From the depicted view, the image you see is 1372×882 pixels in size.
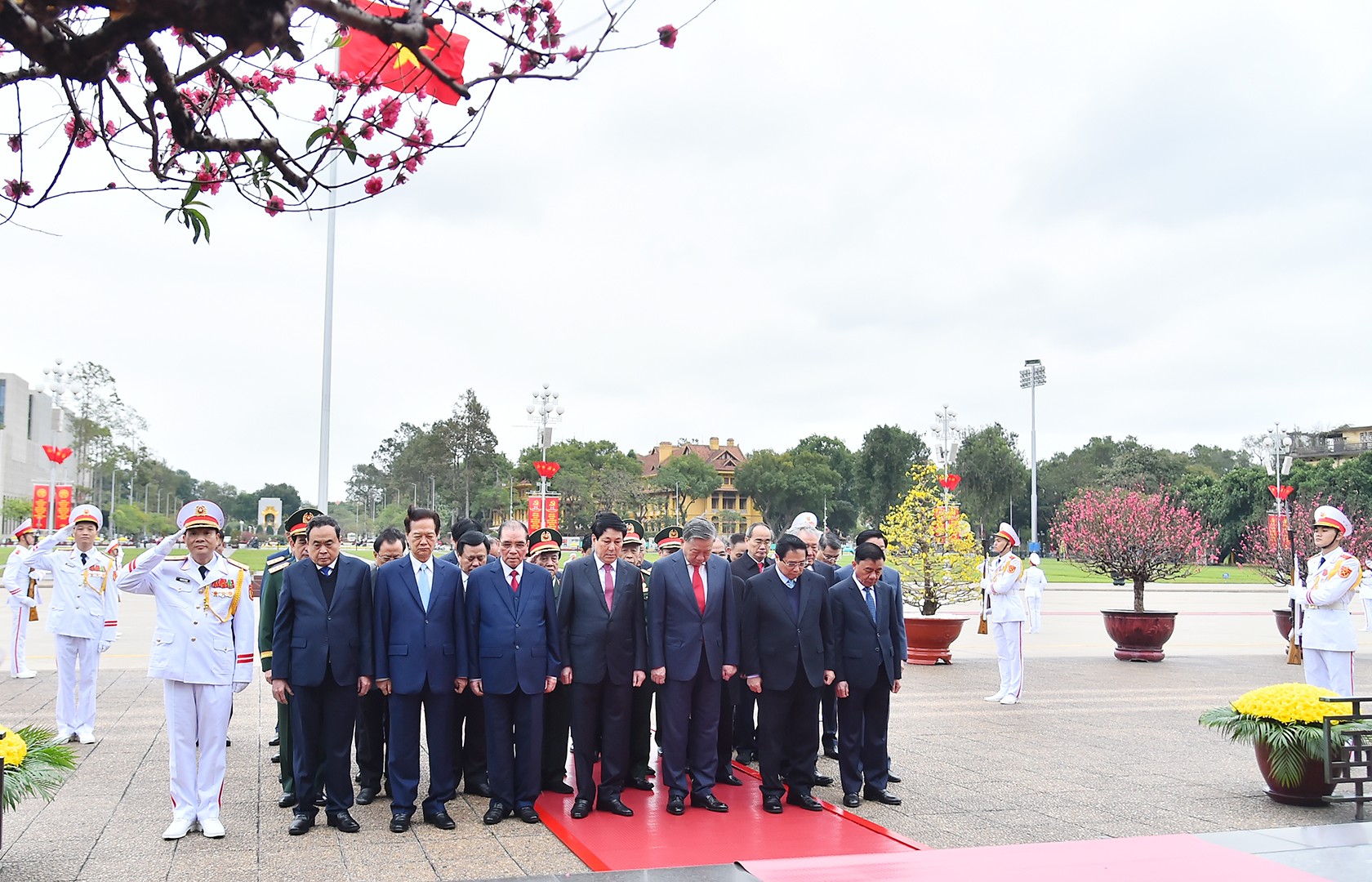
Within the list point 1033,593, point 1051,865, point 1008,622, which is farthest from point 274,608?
point 1033,593

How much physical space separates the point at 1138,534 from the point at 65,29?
16.1m

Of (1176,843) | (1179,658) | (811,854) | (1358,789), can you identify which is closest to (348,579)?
(811,854)

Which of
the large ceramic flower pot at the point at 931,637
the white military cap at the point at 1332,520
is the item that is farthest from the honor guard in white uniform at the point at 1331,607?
the large ceramic flower pot at the point at 931,637

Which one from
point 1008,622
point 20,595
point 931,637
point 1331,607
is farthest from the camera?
point 931,637

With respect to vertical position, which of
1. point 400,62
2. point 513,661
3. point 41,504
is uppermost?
point 400,62

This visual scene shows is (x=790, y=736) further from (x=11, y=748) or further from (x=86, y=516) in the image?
(x=86, y=516)

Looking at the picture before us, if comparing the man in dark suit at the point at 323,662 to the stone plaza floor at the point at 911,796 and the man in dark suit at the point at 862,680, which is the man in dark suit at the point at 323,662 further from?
the man in dark suit at the point at 862,680

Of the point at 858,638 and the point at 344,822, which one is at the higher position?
the point at 858,638

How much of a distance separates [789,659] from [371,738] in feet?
9.66

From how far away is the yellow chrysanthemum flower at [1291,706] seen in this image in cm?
681

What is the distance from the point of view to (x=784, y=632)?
683 cm

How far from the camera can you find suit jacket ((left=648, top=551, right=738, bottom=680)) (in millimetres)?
6742

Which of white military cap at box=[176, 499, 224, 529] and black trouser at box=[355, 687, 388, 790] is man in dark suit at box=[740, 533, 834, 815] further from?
white military cap at box=[176, 499, 224, 529]

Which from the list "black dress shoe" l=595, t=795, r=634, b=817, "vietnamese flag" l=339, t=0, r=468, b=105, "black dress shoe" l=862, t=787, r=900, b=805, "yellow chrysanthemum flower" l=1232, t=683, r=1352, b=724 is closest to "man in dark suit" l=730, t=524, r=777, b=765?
"black dress shoe" l=862, t=787, r=900, b=805
